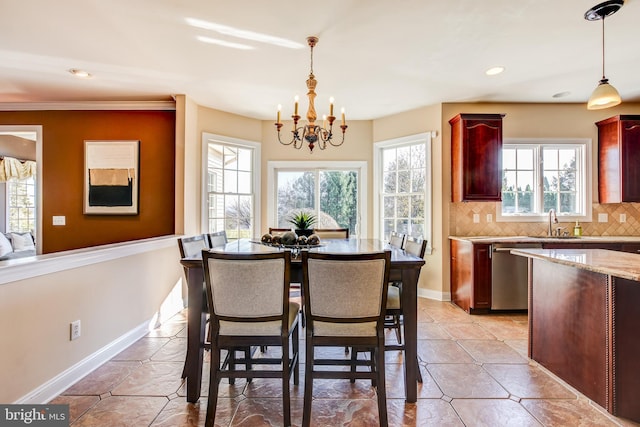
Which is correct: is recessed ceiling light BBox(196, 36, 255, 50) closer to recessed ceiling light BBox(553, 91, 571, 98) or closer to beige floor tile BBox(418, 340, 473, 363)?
beige floor tile BBox(418, 340, 473, 363)

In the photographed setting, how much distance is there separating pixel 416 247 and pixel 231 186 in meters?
3.06

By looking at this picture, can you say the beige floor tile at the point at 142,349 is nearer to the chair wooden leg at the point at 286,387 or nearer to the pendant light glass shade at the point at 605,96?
the chair wooden leg at the point at 286,387

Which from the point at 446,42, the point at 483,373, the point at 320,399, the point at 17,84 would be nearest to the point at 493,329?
the point at 483,373

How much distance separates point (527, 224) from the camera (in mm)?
4180

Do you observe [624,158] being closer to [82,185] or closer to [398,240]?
[398,240]

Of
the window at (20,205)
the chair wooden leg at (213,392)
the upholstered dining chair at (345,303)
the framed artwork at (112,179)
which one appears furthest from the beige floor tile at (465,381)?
the window at (20,205)

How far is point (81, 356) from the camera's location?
228 centimetres

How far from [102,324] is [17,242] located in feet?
13.8

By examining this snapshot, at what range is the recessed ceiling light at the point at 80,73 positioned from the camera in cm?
322

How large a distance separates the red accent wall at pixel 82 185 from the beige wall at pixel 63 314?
1.19 metres

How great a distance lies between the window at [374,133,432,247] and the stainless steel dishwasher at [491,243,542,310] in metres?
0.91

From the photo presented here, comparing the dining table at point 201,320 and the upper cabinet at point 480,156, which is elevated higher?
the upper cabinet at point 480,156

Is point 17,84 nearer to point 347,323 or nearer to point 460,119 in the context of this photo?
point 347,323

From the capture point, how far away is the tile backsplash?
4.16 m
